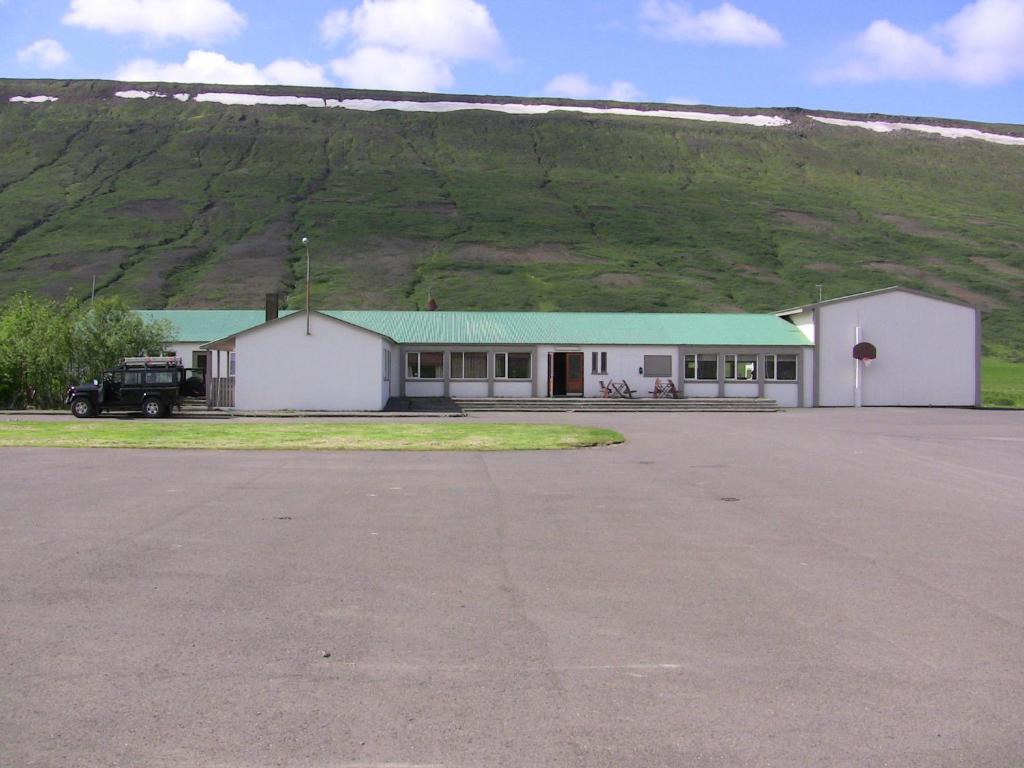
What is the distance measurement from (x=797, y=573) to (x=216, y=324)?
149ft

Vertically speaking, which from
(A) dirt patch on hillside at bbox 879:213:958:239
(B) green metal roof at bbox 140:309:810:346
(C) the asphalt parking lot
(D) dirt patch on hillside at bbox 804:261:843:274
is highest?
(A) dirt patch on hillside at bbox 879:213:958:239

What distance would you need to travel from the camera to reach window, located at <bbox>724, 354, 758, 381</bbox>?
145 ft

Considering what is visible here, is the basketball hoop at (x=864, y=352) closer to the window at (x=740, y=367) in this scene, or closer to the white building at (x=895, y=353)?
the white building at (x=895, y=353)

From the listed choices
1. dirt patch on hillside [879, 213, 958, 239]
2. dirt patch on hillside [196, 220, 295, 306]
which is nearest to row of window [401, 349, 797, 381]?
dirt patch on hillside [196, 220, 295, 306]

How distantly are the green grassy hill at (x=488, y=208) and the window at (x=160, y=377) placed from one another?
157 feet

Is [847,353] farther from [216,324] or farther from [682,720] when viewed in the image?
[682,720]

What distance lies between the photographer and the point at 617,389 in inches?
1731

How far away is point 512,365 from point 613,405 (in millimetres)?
5604

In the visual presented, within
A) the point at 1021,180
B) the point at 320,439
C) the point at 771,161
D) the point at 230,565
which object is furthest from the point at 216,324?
the point at 1021,180

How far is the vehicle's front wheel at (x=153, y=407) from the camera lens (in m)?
33.4

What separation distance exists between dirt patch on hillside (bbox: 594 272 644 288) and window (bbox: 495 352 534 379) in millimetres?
48086

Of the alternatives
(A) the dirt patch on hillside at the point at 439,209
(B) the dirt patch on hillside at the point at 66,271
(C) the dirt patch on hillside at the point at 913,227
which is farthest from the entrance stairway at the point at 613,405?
(C) the dirt patch on hillside at the point at 913,227

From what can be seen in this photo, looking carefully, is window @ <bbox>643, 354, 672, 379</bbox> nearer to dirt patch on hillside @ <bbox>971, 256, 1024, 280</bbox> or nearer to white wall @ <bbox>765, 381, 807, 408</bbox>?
white wall @ <bbox>765, 381, 807, 408</bbox>

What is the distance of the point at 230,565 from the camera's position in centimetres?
A: 799
